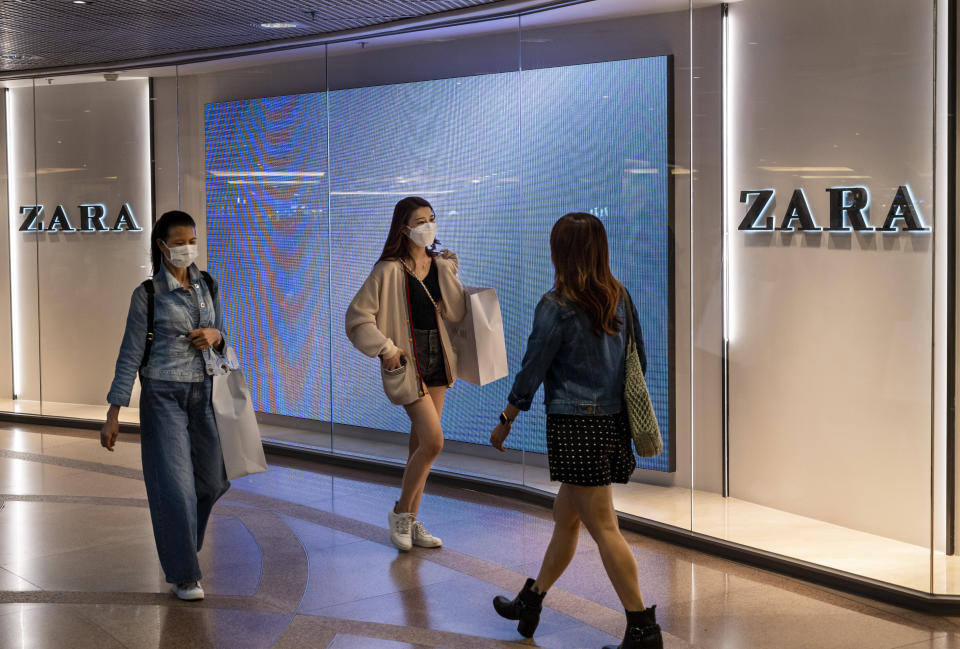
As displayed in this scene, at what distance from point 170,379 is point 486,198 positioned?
2948 millimetres

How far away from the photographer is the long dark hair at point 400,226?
5.20 m

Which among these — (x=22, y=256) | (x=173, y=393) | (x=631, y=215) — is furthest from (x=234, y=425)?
(x=22, y=256)

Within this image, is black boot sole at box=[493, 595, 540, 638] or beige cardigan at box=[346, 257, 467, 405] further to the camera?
beige cardigan at box=[346, 257, 467, 405]

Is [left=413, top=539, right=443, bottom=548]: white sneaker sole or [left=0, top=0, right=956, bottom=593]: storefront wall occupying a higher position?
[left=0, top=0, right=956, bottom=593]: storefront wall

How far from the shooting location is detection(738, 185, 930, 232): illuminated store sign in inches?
175

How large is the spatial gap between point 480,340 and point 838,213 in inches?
72.5

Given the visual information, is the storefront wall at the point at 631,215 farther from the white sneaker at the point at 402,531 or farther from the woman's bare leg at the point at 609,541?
the woman's bare leg at the point at 609,541

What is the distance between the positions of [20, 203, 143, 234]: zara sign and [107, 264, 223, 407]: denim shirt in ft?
16.2

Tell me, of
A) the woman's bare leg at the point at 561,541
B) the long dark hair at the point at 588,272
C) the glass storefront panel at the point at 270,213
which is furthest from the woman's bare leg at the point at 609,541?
the glass storefront panel at the point at 270,213

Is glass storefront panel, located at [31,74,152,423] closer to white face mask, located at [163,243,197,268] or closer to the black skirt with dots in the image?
white face mask, located at [163,243,197,268]

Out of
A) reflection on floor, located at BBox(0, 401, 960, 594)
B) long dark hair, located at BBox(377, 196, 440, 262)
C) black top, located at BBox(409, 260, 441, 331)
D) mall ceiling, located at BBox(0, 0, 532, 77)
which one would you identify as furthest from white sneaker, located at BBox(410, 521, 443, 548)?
mall ceiling, located at BBox(0, 0, 532, 77)

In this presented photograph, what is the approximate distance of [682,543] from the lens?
5.46m

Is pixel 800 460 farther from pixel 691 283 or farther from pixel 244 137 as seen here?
pixel 244 137

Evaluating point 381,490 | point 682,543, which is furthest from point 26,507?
point 682,543
